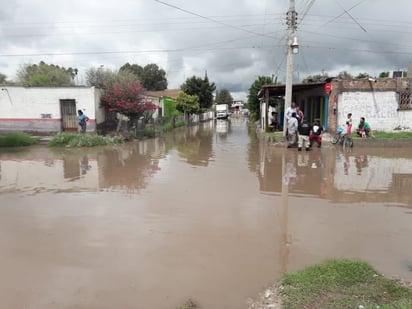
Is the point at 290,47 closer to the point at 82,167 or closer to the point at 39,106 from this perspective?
the point at 82,167

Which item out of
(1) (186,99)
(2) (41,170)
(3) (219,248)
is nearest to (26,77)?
(1) (186,99)

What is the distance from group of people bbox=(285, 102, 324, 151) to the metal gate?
484 inches

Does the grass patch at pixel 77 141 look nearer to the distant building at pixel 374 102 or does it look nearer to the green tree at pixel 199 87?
the distant building at pixel 374 102

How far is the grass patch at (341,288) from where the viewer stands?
334cm

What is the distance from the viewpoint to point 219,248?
5.02m

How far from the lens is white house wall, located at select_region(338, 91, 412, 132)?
19.1 meters

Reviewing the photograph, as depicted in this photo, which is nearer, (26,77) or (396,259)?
(396,259)

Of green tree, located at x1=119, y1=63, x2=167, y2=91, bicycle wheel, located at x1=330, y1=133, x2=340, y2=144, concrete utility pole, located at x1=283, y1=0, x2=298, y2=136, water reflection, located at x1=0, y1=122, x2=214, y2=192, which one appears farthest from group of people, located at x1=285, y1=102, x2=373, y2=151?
green tree, located at x1=119, y1=63, x2=167, y2=91

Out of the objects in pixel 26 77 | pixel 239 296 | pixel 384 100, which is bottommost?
pixel 239 296

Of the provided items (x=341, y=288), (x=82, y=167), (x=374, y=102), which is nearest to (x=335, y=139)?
(x=374, y=102)

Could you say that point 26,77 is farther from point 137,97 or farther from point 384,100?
point 384,100

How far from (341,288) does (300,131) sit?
11961mm

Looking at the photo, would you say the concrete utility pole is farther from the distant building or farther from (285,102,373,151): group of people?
the distant building

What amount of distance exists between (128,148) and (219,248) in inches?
500
